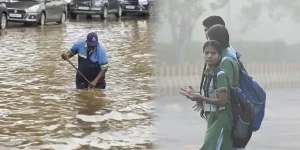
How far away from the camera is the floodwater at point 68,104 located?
703cm

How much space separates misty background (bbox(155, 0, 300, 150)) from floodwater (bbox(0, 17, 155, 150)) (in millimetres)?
1886

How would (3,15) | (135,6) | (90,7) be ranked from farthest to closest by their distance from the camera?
(135,6)
(90,7)
(3,15)

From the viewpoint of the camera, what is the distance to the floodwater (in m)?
7.03

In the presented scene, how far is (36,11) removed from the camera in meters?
26.1

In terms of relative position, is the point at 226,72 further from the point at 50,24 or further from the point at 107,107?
the point at 50,24

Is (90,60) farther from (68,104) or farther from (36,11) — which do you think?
(36,11)

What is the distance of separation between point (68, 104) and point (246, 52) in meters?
5.68

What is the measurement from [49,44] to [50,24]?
998 centimetres

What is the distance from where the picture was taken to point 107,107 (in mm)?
9125

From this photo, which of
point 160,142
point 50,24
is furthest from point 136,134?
point 50,24

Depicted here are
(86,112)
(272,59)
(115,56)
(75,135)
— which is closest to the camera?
(272,59)

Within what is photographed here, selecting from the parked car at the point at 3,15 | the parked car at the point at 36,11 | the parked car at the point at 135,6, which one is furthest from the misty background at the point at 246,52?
the parked car at the point at 135,6

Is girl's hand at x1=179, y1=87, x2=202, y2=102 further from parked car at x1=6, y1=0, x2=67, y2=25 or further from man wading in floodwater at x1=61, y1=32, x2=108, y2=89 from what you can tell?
parked car at x1=6, y1=0, x2=67, y2=25

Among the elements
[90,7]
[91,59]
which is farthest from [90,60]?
[90,7]
